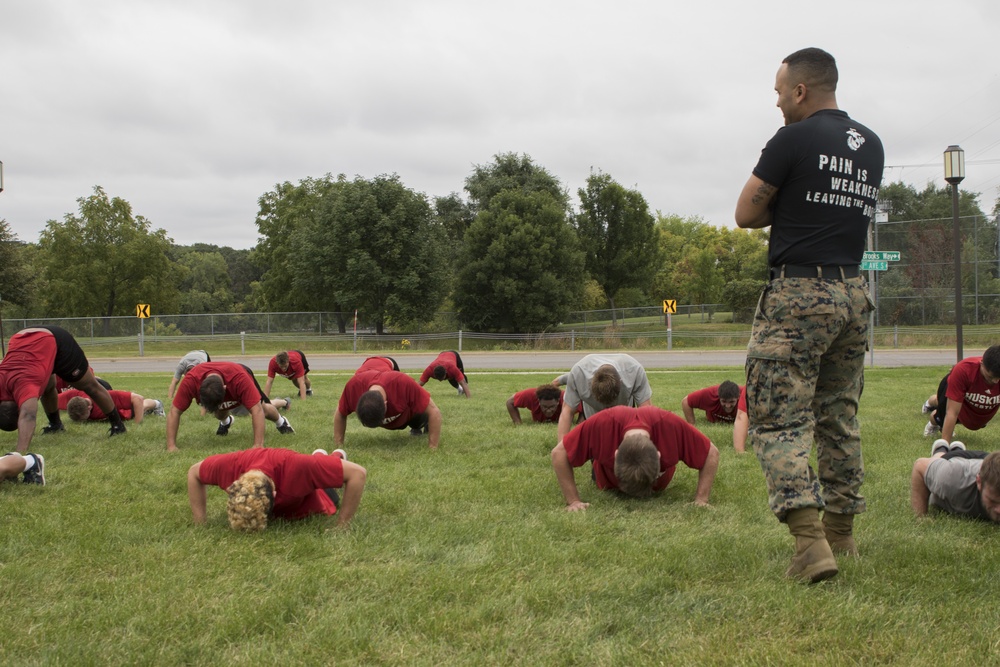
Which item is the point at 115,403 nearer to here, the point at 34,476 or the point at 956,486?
A: the point at 34,476

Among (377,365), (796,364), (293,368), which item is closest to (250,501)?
(796,364)

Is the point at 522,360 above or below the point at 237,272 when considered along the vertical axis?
below

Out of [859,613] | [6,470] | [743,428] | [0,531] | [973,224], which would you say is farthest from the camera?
[973,224]

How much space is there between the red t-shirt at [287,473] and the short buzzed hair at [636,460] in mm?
1996

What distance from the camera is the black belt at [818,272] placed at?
400 centimetres

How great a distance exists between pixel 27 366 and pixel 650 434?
6.98 m

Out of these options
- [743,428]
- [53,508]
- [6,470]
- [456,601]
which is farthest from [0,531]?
[743,428]

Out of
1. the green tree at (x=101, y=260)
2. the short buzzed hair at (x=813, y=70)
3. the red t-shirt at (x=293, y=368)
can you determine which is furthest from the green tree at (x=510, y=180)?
the short buzzed hair at (x=813, y=70)

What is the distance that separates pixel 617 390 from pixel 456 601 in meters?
3.53

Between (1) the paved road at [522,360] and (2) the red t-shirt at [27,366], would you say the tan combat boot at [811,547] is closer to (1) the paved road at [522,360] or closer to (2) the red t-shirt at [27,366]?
(2) the red t-shirt at [27,366]

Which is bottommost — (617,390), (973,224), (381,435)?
(381,435)

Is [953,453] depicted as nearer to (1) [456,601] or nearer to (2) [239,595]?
(1) [456,601]

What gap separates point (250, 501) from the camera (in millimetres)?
5270

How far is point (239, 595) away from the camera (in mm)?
4312
